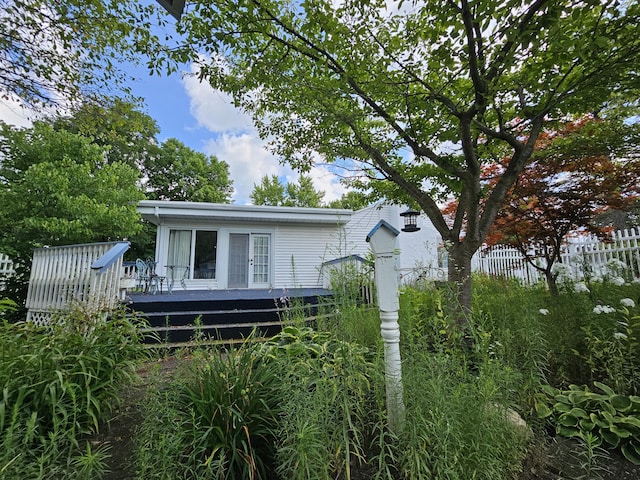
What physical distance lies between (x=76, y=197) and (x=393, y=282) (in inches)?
366

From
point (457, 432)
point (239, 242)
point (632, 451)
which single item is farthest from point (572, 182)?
point (239, 242)

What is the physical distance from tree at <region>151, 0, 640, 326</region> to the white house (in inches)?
181

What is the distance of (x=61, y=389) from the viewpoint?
6.00ft

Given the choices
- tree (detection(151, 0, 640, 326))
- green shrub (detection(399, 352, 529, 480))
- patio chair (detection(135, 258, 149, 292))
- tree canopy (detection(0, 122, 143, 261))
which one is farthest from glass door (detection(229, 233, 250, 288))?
green shrub (detection(399, 352, 529, 480))

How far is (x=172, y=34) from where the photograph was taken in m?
3.23

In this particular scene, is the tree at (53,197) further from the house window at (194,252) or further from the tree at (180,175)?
the tree at (180,175)

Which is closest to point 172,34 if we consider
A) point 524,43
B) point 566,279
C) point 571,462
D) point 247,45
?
point 247,45

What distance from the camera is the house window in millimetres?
8555

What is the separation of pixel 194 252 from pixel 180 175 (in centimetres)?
1460

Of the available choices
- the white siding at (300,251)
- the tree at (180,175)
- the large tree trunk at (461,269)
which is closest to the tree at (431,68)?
the large tree trunk at (461,269)

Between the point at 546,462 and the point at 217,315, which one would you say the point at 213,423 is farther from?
the point at 217,315

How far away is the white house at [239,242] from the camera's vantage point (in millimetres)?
8375

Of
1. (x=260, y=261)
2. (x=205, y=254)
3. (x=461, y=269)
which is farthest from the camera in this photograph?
(x=260, y=261)

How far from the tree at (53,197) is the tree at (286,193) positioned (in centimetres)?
1608
